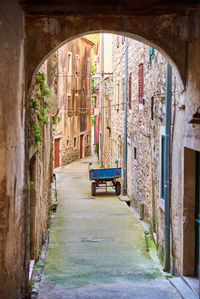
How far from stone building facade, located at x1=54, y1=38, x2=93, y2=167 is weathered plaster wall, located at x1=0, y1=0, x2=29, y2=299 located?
632 inches

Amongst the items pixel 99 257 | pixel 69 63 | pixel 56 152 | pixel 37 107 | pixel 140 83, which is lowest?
pixel 99 257

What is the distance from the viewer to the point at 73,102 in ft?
88.2

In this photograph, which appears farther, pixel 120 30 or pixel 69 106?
pixel 69 106

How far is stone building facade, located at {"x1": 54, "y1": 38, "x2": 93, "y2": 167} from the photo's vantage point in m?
23.5

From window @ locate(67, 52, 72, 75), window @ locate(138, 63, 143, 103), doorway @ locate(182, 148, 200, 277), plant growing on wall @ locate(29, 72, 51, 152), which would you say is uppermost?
window @ locate(67, 52, 72, 75)

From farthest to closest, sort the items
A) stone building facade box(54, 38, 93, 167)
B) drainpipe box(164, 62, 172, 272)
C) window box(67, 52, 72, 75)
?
window box(67, 52, 72, 75) < stone building facade box(54, 38, 93, 167) < drainpipe box(164, 62, 172, 272)

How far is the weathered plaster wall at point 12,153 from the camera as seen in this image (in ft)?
13.4

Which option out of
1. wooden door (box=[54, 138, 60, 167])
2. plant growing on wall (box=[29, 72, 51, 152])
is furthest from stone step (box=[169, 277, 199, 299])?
wooden door (box=[54, 138, 60, 167])

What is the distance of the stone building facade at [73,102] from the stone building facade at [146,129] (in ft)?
23.8

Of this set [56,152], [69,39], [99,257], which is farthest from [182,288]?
[56,152]

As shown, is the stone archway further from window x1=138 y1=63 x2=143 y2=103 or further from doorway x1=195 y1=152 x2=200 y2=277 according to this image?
window x1=138 y1=63 x2=143 y2=103

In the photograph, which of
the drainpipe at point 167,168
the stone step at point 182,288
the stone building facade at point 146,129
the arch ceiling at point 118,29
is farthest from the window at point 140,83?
the stone step at point 182,288

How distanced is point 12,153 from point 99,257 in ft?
13.1

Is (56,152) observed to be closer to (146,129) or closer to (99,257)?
(146,129)
